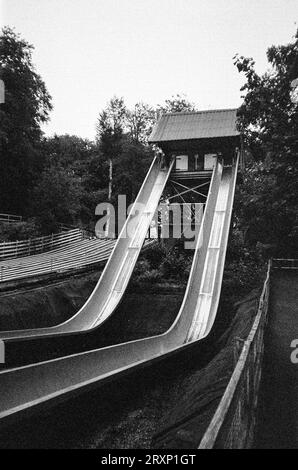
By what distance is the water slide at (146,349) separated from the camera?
6977 mm

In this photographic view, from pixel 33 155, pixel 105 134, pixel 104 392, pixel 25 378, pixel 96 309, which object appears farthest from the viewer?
pixel 105 134

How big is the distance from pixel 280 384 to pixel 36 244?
17822mm

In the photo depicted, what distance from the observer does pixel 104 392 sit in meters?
8.17

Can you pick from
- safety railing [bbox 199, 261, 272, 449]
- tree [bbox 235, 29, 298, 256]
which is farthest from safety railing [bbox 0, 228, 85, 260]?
safety railing [bbox 199, 261, 272, 449]

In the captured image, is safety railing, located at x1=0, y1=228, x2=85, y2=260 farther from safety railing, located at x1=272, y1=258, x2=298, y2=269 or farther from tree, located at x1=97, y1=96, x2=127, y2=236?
tree, located at x1=97, y1=96, x2=127, y2=236

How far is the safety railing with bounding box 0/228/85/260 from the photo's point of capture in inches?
804

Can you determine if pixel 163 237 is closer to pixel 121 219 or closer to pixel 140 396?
pixel 121 219

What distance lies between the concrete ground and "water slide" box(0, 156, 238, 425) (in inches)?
89.2

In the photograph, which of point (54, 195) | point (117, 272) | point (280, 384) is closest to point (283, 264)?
point (117, 272)

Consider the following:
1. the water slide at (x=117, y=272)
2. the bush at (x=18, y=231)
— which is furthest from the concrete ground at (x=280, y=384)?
the bush at (x=18, y=231)

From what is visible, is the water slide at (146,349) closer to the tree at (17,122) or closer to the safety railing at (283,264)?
the safety railing at (283,264)

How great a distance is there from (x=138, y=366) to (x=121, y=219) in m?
30.6

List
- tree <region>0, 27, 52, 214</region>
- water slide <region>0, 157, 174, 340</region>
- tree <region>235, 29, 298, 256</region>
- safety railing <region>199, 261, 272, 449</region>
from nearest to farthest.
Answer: safety railing <region>199, 261, 272, 449</region>, tree <region>235, 29, 298, 256</region>, water slide <region>0, 157, 174, 340</region>, tree <region>0, 27, 52, 214</region>
